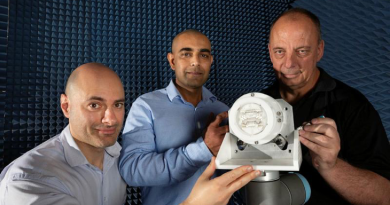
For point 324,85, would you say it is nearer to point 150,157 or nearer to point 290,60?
→ point 290,60

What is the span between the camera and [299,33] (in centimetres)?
130

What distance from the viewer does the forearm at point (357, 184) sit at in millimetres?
1046

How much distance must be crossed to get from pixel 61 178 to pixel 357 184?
1157mm

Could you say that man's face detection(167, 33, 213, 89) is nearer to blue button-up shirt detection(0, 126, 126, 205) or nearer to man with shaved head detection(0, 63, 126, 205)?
man with shaved head detection(0, 63, 126, 205)

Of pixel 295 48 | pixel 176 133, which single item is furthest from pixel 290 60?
pixel 176 133

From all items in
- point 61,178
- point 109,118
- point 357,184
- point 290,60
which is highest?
point 290,60

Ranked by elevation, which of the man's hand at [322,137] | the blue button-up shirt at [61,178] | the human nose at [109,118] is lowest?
the blue button-up shirt at [61,178]

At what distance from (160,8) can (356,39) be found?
1831mm

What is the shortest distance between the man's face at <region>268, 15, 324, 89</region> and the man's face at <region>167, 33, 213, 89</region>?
0.45m

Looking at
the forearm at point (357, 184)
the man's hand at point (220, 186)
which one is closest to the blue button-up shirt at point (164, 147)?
the man's hand at point (220, 186)

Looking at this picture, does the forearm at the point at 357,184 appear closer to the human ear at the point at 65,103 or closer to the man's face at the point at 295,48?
the man's face at the point at 295,48

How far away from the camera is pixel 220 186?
84 cm

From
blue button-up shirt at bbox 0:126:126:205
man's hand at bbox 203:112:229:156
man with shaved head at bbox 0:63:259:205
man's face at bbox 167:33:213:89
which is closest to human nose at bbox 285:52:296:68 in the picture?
man's hand at bbox 203:112:229:156

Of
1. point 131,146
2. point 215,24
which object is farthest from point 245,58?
point 131,146
